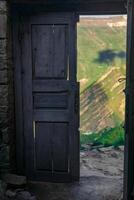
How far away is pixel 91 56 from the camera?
12.0 m

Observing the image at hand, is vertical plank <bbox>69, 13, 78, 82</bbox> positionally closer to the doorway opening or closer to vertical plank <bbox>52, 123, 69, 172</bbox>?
vertical plank <bbox>52, 123, 69, 172</bbox>

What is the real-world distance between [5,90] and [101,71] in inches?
274

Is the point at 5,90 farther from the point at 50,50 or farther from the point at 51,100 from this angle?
the point at 50,50

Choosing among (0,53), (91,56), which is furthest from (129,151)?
(91,56)

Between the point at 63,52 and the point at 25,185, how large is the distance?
198cm

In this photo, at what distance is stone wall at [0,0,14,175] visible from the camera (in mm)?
4742

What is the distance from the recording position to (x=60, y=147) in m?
5.31

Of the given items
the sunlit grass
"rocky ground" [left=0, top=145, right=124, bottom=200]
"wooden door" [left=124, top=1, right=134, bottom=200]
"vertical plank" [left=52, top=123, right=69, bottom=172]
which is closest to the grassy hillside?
the sunlit grass

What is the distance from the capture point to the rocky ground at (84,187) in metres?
4.76

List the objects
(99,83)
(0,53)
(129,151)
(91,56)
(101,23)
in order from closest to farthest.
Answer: (129,151), (0,53), (99,83), (91,56), (101,23)

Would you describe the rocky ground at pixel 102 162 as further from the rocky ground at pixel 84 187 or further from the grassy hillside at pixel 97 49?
the grassy hillside at pixel 97 49

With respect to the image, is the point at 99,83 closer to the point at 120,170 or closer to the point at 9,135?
the point at 120,170

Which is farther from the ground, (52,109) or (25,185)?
(52,109)

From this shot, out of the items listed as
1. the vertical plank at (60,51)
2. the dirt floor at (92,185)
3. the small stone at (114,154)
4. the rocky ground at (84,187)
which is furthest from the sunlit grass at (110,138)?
the vertical plank at (60,51)
